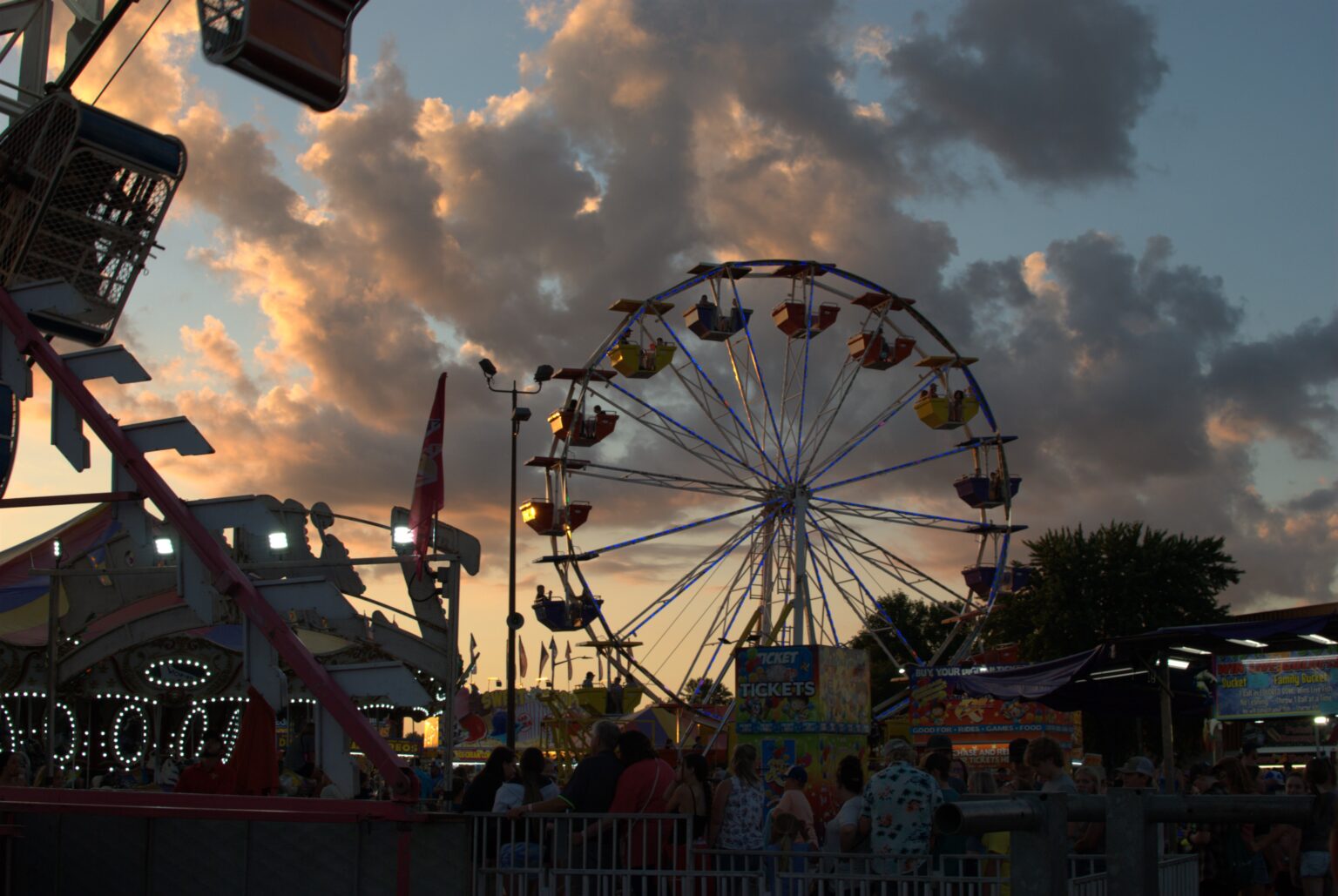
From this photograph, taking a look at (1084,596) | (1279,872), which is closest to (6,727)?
(1279,872)

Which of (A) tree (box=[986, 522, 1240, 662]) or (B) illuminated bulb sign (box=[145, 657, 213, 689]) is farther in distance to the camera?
(A) tree (box=[986, 522, 1240, 662])

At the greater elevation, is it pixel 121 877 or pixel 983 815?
pixel 983 815

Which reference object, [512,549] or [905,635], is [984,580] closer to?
[512,549]

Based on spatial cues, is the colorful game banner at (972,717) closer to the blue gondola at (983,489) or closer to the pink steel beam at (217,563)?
the blue gondola at (983,489)

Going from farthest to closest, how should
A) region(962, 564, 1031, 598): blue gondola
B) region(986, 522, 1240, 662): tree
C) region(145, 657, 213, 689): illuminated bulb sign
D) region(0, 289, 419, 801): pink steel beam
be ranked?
region(986, 522, 1240, 662): tree → region(962, 564, 1031, 598): blue gondola → region(145, 657, 213, 689): illuminated bulb sign → region(0, 289, 419, 801): pink steel beam

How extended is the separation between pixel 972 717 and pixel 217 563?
2438 cm

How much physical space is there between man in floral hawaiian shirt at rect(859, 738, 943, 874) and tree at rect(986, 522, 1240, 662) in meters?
44.2

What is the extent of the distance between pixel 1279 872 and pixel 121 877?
8.06 m

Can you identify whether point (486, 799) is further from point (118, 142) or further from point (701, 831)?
point (118, 142)

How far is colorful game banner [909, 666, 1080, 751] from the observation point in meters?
26.7

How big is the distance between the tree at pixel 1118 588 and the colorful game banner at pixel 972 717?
22.4m

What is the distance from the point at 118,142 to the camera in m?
10.5

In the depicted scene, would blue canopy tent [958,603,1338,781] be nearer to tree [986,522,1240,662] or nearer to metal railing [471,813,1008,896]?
metal railing [471,813,1008,896]

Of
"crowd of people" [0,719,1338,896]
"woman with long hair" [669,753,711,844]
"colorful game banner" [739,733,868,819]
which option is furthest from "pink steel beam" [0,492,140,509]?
"colorful game banner" [739,733,868,819]
